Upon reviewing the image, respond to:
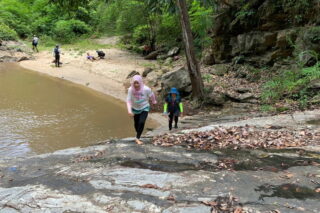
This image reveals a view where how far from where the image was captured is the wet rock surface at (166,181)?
11.8 ft

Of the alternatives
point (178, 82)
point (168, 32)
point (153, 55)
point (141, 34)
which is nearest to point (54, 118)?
point (178, 82)

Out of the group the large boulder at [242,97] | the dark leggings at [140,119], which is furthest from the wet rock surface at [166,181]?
the large boulder at [242,97]

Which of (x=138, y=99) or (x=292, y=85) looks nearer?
(x=138, y=99)

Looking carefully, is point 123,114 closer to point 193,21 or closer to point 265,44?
point 265,44

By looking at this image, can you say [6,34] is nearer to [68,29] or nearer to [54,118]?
[68,29]

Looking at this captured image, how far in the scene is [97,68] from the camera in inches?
848

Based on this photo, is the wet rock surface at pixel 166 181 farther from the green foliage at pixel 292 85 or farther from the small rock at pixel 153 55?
the small rock at pixel 153 55

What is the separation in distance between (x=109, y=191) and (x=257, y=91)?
32.2 feet

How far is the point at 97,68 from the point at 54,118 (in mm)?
10321

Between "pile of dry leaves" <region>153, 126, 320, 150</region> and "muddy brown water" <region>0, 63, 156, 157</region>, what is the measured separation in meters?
3.70

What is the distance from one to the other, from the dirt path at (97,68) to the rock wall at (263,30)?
5548 millimetres

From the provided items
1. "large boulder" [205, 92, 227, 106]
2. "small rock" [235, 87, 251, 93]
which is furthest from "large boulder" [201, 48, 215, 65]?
"large boulder" [205, 92, 227, 106]

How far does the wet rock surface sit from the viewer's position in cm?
359

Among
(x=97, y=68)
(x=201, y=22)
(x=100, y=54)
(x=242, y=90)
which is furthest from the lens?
(x=100, y=54)
